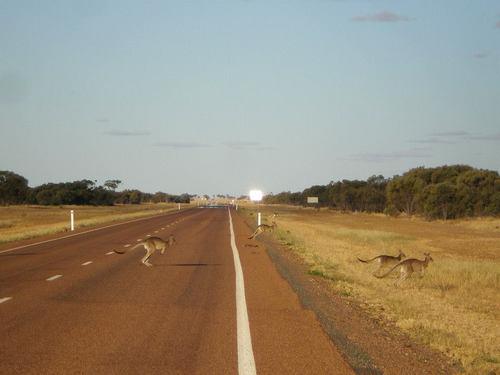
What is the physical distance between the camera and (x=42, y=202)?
14800 cm

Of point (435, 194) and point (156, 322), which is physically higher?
point (435, 194)

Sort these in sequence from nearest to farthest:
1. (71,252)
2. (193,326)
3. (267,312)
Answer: (193,326), (267,312), (71,252)

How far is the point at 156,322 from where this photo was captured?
32.6 feet

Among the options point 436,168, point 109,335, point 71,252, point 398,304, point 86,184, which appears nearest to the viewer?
point 109,335

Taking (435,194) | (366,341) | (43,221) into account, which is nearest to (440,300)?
(366,341)

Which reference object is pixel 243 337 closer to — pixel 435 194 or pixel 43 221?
pixel 43 221

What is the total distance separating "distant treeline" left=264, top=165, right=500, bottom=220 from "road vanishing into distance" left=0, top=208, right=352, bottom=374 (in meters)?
59.7

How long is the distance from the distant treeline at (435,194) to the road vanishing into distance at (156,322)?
59.7 meters

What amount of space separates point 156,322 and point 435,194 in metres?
68.8

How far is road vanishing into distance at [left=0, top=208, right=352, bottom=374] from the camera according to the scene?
746 cm

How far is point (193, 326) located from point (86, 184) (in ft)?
522

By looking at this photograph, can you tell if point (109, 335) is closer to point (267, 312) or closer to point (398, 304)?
point (267, 312)

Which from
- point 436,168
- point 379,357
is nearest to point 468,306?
point 379,357

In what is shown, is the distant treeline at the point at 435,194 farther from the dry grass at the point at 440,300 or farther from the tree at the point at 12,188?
the tree at the point at 12,188
